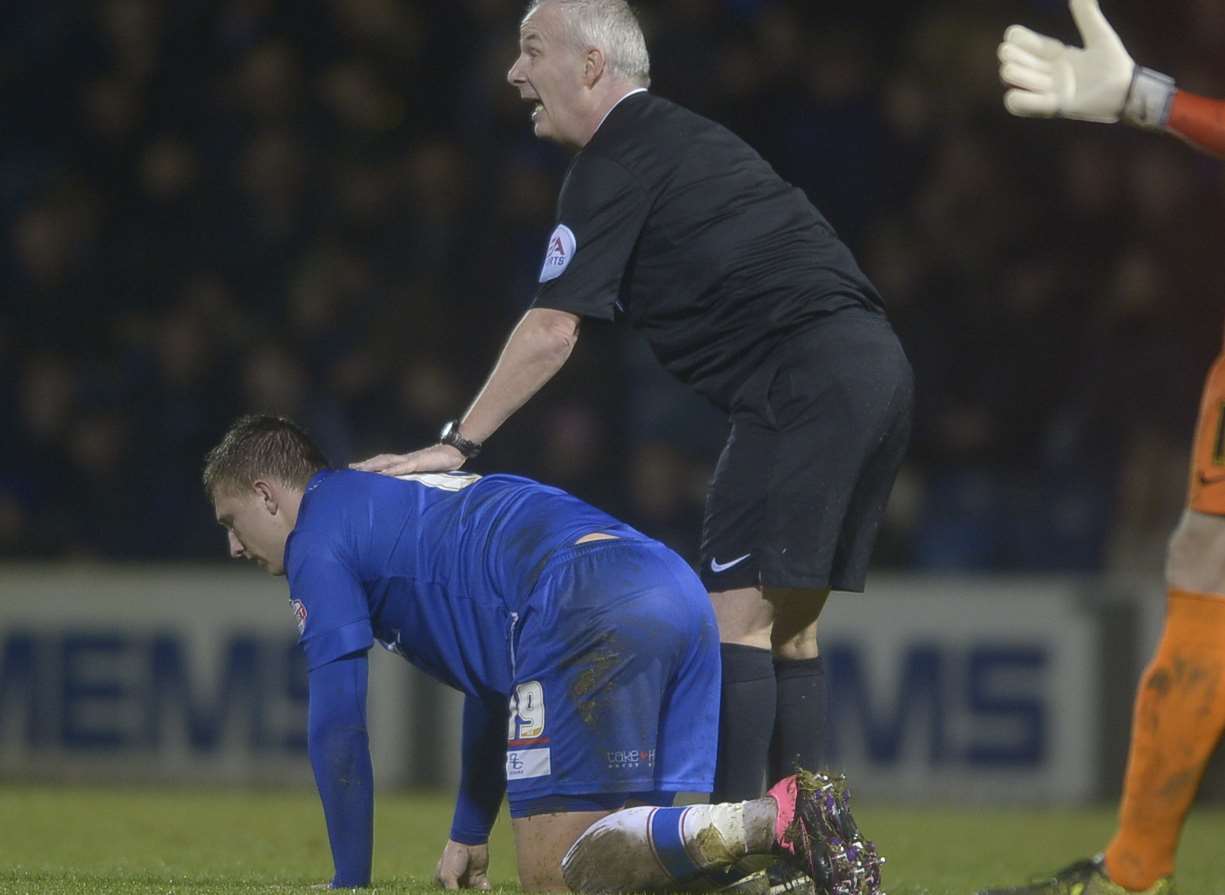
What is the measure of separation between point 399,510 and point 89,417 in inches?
232

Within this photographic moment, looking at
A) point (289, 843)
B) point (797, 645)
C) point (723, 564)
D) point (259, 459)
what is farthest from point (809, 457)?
point (289, 843)

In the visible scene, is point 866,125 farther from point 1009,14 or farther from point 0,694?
point 0,694

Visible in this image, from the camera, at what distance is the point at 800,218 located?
486 centimetres

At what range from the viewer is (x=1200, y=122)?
384 centimetres

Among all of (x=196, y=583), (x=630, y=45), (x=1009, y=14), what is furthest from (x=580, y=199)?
(x=1009, y=14)

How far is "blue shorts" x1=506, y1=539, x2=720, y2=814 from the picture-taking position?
4227mm

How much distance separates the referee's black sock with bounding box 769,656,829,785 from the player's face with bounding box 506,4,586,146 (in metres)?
1.39

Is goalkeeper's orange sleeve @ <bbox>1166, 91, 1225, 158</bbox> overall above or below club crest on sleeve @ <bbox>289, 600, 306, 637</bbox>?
above

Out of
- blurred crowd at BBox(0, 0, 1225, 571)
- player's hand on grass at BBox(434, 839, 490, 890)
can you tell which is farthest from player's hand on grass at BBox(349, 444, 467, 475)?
blurred crowd at BBox(0, 0, 1225, 571)

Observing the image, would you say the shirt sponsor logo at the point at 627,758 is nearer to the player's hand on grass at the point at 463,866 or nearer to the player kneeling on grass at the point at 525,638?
the player kneeling on grass at the point at 525,638

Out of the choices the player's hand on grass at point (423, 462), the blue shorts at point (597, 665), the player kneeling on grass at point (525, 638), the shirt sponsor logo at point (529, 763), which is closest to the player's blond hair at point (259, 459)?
the player kneeling on grass at point (525, 638)

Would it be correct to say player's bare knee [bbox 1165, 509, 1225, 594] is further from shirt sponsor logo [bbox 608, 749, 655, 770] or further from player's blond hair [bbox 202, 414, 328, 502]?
player's blond hair [bbox 202, 414, 328, 502]

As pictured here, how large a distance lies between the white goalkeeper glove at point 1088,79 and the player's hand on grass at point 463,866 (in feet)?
6.90

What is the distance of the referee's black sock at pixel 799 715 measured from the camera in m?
4.91
